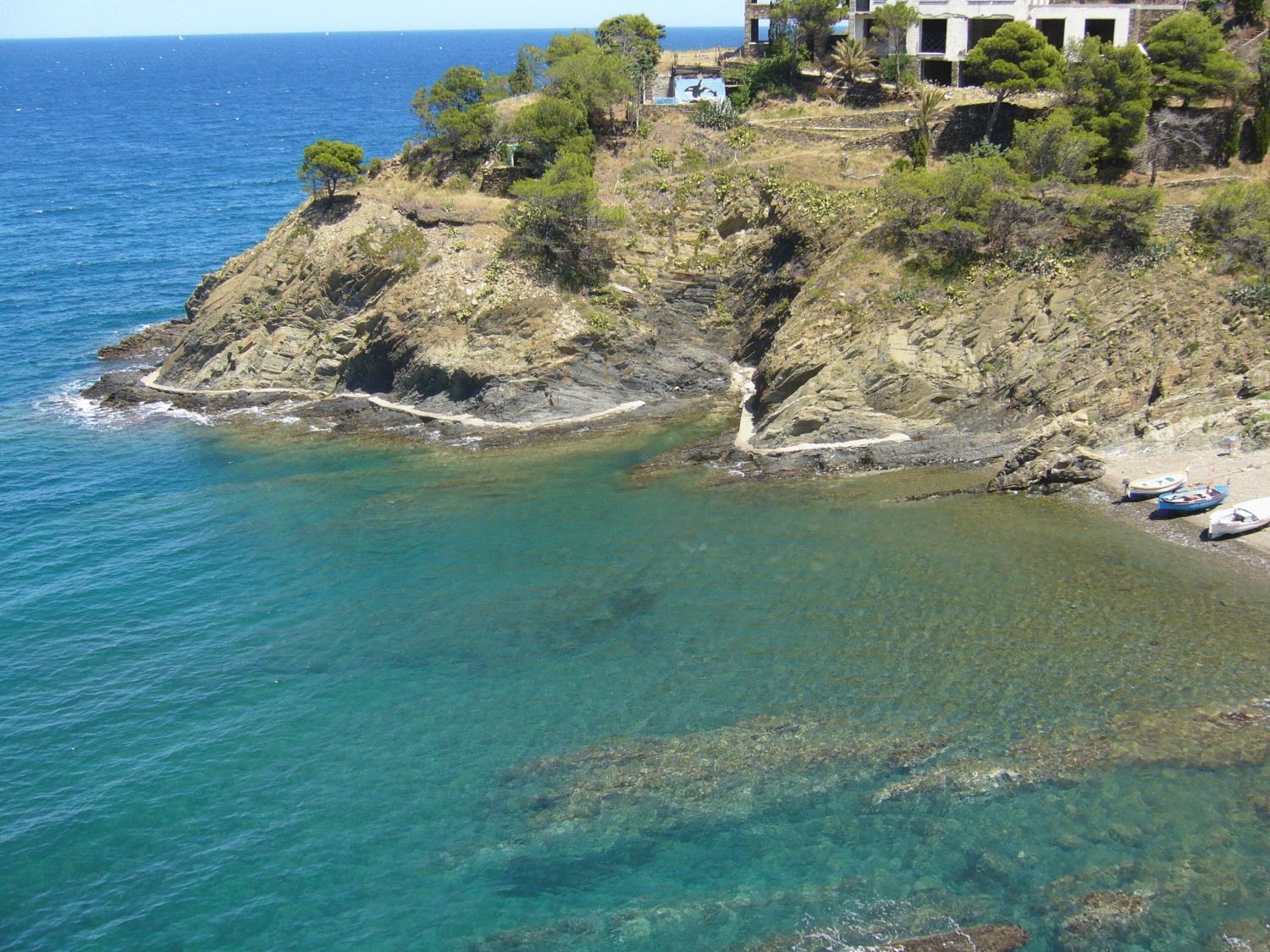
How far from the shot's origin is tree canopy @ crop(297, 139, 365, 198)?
65.8 metres

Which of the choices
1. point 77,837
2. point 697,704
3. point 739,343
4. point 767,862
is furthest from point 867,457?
point 77,837

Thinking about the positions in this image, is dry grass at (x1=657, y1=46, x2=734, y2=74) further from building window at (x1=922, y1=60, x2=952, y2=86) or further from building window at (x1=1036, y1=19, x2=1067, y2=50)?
building window at (x1=1036, y1=19, x2=1067, y2=50)

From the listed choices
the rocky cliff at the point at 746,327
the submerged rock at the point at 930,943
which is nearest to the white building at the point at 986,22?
the rocky cliff at the point at 746,327

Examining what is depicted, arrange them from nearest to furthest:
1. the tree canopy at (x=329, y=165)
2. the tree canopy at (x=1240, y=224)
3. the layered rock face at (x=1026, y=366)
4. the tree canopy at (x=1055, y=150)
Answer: the layered rock face at (x=1026, y=366) → the tree canopy at (x=1240, y=224) → the tree canopy at (x=1055, y=150) → the tree canopy at (x=329, y=165)

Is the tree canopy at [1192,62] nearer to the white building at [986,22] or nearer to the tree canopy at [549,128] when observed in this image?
the white building at [986,22]

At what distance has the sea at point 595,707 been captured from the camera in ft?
85.3

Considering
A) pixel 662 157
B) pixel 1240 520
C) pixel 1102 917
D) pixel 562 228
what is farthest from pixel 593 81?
pixel 1102 917

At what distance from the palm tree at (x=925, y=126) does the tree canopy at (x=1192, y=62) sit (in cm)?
1322

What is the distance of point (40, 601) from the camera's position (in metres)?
41.1

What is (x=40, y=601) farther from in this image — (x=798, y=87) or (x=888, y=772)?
(x=798, y=87)

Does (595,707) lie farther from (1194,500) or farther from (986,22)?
(986,22)

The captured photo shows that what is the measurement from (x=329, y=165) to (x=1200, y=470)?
55390mm

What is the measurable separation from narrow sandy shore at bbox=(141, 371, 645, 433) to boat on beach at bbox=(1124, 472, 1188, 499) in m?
26.6

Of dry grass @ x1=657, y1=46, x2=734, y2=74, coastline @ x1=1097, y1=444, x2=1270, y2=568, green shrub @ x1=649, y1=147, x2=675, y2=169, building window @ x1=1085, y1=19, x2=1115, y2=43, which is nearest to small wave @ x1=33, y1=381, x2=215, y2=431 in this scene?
green shrub @ x1=649, y1=147, x2=675, y2=169
